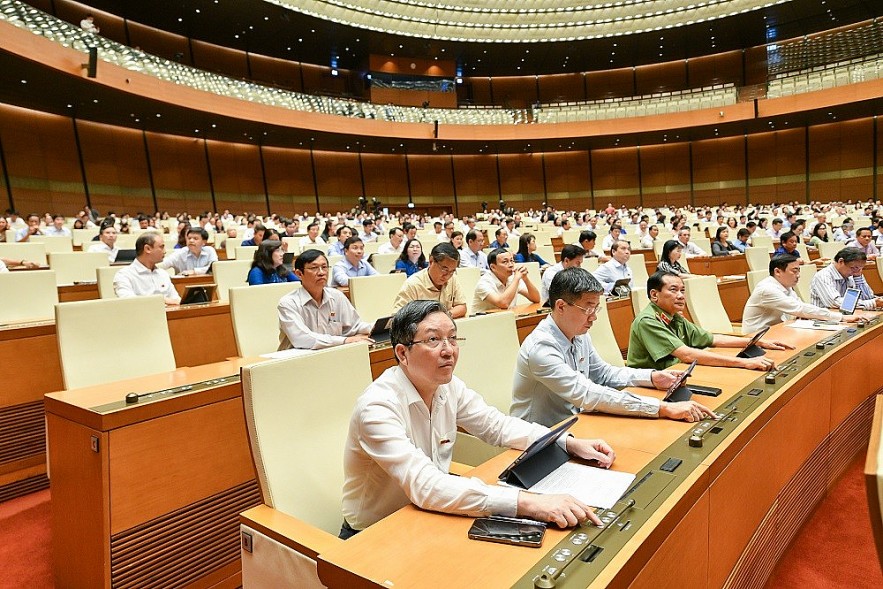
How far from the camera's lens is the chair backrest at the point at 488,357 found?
2.28m

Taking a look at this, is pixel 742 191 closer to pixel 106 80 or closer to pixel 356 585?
pixel 106 80

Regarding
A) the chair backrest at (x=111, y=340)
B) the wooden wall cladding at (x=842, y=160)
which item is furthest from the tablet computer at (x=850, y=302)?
the wooden wall cladding at (x=842, y=160)

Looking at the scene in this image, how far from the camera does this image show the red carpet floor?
203cm

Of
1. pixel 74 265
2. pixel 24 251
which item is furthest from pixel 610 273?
pixel 24 251

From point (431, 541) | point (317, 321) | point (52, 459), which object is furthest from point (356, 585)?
point (317, 321)

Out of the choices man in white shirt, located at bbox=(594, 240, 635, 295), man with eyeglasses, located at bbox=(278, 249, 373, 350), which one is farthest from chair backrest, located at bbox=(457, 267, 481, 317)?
man with eyeglasses, located at bbox=(278, 249, 373, 350)

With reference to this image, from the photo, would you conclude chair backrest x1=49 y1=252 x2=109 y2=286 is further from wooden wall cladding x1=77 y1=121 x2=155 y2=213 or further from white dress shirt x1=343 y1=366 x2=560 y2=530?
wooden wall cladding x1=77 y1=121 x2=155 y2=213

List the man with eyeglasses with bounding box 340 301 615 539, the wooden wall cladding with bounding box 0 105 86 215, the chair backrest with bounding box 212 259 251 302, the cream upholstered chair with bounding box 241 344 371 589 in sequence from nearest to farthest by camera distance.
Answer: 1. the man with eyeglasses with bounding box 340 301 615 539
2. the cream upholstered chair with bounding box 241 344 371 589
3. the chair backrest with bounding box 212 259 251 302
4. the wooden wall cladding with bounding box 0 105 86 215

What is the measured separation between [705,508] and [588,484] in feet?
0.94

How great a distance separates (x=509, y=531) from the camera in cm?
112

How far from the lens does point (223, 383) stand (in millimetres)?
2109

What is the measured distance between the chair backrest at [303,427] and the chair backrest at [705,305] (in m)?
2.65

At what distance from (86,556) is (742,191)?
21.7 m

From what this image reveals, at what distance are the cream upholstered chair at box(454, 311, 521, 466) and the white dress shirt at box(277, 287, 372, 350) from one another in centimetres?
89
